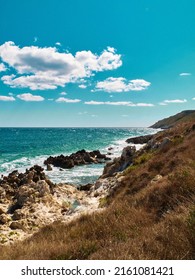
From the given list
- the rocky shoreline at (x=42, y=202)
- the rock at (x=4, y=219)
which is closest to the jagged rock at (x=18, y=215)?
the rocky shoreline at (x=42, y=202)

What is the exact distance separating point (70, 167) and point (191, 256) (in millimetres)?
45451

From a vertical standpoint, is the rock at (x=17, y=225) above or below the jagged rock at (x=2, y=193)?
below

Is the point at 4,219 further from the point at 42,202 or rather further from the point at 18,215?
the point at 42,202

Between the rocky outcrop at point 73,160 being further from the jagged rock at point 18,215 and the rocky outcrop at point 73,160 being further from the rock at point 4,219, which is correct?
the rock at point 4,219

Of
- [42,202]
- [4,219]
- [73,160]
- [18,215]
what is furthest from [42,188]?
[73,160]

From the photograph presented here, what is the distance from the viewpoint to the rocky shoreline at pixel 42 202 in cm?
1783

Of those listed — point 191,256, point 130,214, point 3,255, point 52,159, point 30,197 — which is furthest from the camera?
point 52,159

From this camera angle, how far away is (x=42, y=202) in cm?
2367

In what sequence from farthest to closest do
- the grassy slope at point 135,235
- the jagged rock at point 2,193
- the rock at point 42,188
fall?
the jagged rock at point 2,193, the rock at point 42,188, the grassy slope at point 135,235

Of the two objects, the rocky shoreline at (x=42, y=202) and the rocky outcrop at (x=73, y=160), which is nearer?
the rocky shoreline at (x=42, y=202)

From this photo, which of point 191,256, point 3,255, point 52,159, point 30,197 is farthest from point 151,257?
point 52,159
